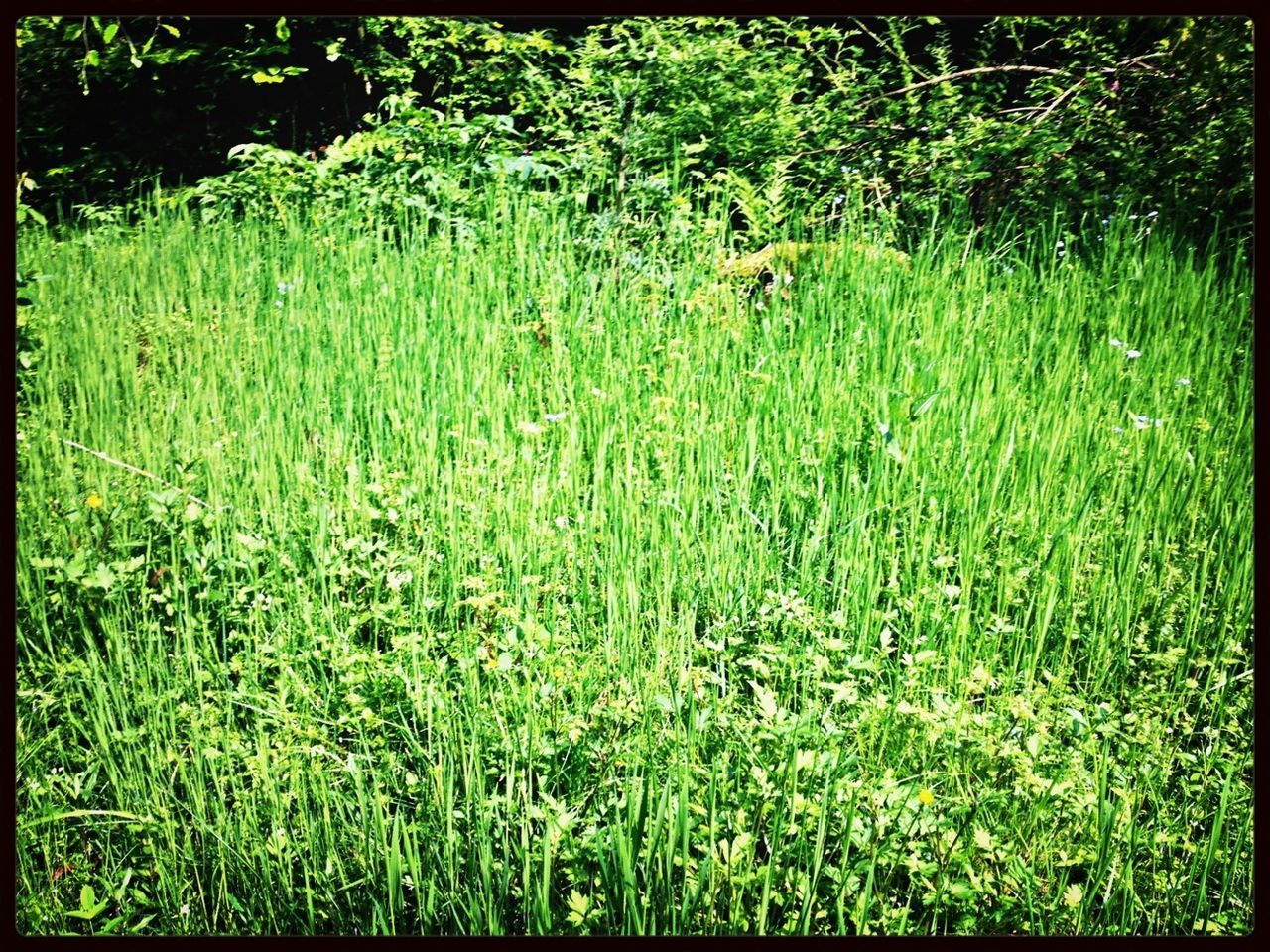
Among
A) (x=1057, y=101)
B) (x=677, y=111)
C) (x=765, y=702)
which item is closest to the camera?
(x=765, y=702)

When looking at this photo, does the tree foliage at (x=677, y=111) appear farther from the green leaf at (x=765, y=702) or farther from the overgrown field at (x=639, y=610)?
the green leaf at (x=765, y=702)

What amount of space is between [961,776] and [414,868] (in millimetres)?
973

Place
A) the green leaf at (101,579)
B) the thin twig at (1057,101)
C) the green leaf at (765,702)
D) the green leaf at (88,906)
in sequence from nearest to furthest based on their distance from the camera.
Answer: the green leaf at (88,906), the green leaf at (765,702), the green leaf at (101,579), the thin twig at (1057,101)

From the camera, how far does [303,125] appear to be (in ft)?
18.4

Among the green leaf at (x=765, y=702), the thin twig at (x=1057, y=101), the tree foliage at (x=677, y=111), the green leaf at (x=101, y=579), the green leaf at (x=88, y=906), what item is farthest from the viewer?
the thin twig at (x=1057, y=101)

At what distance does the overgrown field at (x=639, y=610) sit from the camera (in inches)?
55.9

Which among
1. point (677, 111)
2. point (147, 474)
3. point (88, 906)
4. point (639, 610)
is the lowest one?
point (88, 906)

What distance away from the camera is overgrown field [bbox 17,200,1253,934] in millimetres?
1420

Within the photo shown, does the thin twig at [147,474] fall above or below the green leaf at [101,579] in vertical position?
above

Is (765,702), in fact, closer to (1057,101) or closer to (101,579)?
(101,579)

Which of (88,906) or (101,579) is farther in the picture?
(101,579)

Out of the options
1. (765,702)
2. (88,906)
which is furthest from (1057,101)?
(88,906)

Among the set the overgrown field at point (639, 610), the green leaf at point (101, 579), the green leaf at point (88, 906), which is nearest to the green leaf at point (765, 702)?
the overgrown field at point (639, 610)

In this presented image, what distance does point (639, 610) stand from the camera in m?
1.94
